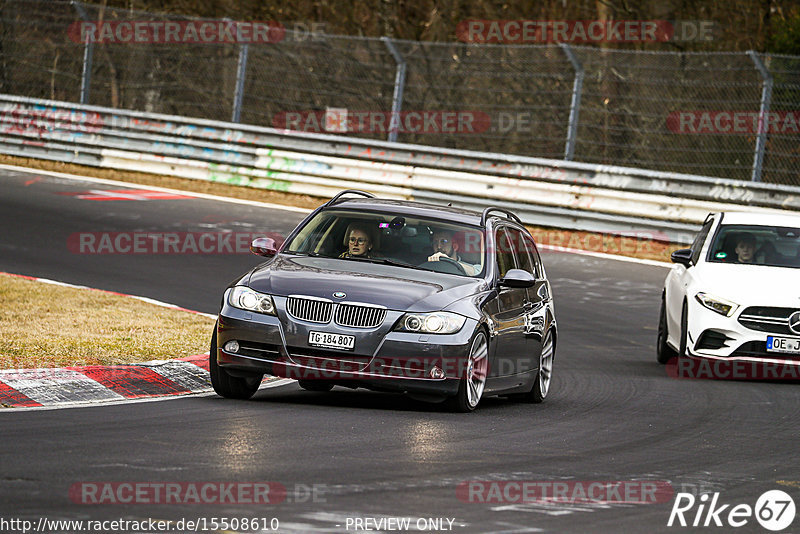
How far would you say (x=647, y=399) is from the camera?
1195 cm

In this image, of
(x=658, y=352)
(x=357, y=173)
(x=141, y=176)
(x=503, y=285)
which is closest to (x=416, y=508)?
(x=503, y=285)

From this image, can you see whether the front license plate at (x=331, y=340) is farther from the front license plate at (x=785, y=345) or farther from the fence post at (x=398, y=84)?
the fence post at (x=398, y=84)

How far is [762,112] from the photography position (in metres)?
22.0

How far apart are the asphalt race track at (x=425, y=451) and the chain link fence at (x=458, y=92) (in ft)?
30.3

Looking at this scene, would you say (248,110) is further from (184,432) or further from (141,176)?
(184,432)

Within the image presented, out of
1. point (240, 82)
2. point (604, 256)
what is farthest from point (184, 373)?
point (240, 82)

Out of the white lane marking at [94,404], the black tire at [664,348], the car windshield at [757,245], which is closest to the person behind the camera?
the white lane marking at [94,404]

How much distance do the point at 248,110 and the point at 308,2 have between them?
14.5 meters

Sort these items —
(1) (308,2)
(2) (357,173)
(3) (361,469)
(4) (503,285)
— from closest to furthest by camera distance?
(3) (361,469)
(4) (503,285)
(2) (357,173)
(1) (308,2)

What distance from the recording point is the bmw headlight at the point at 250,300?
10055mm

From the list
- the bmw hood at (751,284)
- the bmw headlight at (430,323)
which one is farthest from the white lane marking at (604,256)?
the bmw headlight at (430,323)

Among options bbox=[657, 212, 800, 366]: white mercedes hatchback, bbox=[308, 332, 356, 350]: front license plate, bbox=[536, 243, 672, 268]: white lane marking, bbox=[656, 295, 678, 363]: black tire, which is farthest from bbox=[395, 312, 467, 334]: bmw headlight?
bbox=[536, 243, 672, 268]: white lane marking

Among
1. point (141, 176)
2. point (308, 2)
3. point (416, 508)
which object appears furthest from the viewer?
point (308, 2)

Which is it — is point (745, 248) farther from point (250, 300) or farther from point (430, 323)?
point (250, 300)
